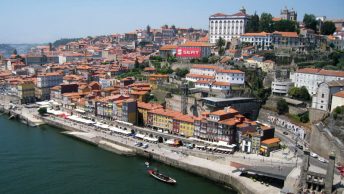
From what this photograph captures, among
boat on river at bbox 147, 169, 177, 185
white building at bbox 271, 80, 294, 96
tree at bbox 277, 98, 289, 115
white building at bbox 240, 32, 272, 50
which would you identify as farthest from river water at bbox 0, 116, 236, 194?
white building at bbox 240, 32, 272, 50

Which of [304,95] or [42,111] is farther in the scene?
[42,111]

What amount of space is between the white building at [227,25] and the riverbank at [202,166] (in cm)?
2421

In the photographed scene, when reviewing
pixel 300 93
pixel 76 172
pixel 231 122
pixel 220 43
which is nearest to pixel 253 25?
pixel 220 43

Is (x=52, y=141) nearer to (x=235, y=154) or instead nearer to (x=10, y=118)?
(x=10, y=118)

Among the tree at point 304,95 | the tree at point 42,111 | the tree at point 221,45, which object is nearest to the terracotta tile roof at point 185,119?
the tree at point 304,95

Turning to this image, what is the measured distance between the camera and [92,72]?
145 ft

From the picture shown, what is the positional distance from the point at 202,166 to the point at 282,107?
933 cm

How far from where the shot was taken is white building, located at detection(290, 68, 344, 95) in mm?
26922

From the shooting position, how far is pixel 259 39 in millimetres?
38969

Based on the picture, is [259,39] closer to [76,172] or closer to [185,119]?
[185,119]

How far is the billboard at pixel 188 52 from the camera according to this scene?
39.1m

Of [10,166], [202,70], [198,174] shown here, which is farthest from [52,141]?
[202,70]

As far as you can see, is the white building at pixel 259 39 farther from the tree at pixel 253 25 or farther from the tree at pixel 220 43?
the tree at pixel 253 25

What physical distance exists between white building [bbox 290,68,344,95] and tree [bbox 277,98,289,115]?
10.0 feet
